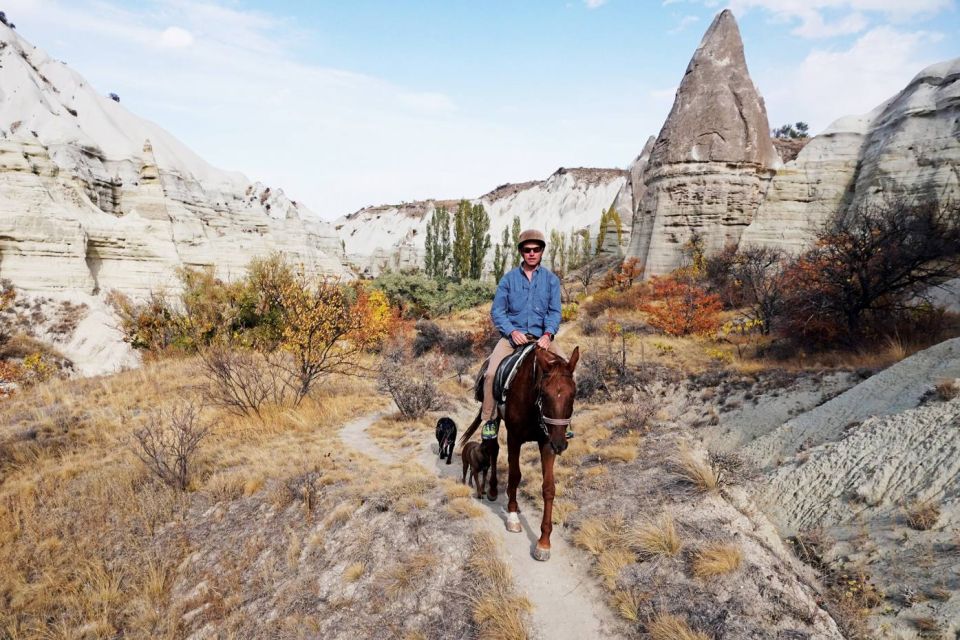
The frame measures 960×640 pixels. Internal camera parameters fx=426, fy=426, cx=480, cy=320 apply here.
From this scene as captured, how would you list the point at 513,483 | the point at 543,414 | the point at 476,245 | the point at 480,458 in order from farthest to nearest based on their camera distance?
the point at 476,245, the point at 480,458, the point at 513,483, the point at 543,414

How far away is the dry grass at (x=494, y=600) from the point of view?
3.56 m

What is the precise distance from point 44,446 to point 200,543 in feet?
18.6

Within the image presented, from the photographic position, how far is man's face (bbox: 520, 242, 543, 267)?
507 cm

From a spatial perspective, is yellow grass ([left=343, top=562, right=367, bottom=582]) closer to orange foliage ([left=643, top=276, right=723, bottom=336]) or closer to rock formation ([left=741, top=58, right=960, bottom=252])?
orange foliage ([left=643, top=276, right=723, bottom=336])

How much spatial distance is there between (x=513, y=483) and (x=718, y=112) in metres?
30.7

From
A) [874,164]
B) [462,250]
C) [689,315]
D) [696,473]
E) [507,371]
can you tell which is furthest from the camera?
[462,250]

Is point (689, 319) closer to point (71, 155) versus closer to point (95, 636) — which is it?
point (95, 636)

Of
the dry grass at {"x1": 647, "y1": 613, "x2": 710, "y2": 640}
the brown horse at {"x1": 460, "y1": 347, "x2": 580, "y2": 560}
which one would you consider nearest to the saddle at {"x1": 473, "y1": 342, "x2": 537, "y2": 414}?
the brown horse at {"x1": 460, "y1": 347, "x2": 580, "y2": 560}

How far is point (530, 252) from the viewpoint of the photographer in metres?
5.12

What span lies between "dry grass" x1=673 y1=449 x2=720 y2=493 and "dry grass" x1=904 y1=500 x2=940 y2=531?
1699mm

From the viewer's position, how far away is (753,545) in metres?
4.11

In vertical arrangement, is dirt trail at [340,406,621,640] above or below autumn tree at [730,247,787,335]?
below

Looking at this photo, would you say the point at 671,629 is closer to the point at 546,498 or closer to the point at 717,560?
the point at 717,560

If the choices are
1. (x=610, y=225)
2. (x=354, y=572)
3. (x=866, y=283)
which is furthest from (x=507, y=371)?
(x=610, y=225)
